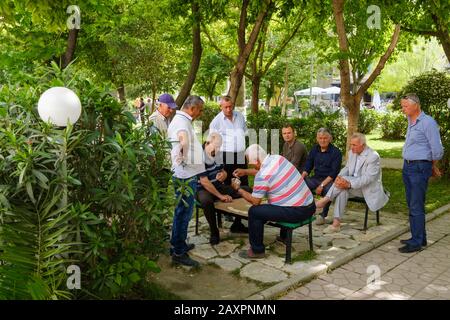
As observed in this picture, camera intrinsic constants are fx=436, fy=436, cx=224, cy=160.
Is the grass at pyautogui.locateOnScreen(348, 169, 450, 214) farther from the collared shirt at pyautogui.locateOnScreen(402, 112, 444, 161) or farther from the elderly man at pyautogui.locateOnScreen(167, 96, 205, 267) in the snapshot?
the elderly man at pyautogui.locateOnScreen(167, 96, 205, 267)

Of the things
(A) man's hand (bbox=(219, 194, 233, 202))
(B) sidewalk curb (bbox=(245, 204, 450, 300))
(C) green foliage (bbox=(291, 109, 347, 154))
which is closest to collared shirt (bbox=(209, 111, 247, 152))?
(A) man's hand (bbox=(219, 194, 233, 202))

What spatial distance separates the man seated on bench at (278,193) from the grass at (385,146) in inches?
415

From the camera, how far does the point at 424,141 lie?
17.9 feet

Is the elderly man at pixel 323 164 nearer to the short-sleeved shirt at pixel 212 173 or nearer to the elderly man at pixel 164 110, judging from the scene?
the short-sleeved shirt at pixel 212 173

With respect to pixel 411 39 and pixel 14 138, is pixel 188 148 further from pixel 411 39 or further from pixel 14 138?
pixel 411 39

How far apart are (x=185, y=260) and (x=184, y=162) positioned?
1.16 meters

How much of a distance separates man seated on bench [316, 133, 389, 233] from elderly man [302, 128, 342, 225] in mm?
277

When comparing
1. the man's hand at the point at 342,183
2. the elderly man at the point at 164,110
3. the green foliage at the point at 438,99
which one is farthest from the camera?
the green foliage at the point at 438,99

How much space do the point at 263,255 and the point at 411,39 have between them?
11793mm

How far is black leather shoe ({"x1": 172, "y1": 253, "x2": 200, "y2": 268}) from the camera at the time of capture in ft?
16.8

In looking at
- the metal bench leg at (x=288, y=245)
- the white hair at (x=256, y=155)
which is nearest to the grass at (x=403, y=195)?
the metal bench leg at (x=288, y=245)

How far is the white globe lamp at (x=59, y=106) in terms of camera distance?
3.15 metres
